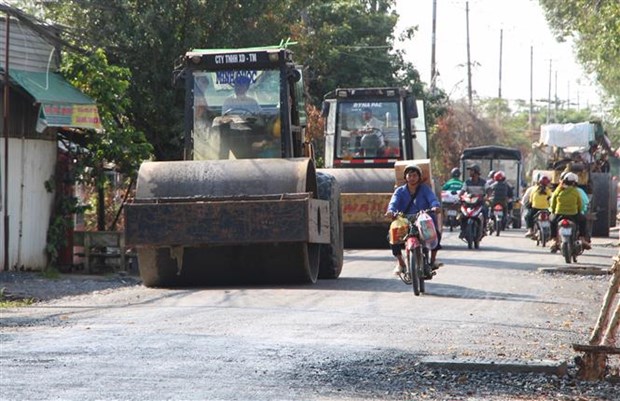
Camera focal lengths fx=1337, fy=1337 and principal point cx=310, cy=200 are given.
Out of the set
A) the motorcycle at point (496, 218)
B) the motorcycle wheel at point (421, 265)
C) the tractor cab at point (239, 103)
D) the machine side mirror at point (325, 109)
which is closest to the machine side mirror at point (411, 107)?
the machine side mirror at point (325, 109)

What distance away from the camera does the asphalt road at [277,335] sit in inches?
358

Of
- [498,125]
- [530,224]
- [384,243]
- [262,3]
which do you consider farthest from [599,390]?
[498,125]

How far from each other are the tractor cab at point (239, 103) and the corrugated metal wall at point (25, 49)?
439 centimetres

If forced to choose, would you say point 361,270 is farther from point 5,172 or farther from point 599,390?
point 599,390

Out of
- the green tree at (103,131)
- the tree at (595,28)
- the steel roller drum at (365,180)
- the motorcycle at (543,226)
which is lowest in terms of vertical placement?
the motorcycle at (543,226)

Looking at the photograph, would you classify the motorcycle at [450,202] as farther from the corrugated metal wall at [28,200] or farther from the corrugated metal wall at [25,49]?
the corrugated metal wall at [25,49]

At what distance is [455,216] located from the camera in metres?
35.1

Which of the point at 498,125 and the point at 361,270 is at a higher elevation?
the point at 498,125

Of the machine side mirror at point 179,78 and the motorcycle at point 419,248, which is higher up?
the machine side mirror at point 179,78

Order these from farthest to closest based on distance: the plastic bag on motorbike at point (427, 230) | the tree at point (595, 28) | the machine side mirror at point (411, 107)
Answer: the tree at point (595, 28) < the machine side mirror at point (411, 107) < the plastic bag on motorbike at point (427, 230)

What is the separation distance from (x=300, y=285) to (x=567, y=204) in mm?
8497

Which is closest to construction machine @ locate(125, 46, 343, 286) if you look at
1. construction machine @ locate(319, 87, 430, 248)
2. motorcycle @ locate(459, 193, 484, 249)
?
construction machine @ locate(319, 87, 430, 248)

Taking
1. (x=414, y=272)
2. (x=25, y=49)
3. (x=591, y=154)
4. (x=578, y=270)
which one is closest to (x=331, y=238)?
(x=414, y=272)

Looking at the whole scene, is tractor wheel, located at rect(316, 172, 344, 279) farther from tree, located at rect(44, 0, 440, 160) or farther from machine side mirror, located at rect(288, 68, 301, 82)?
tree, located at rect(44, 0, 440, 160)
